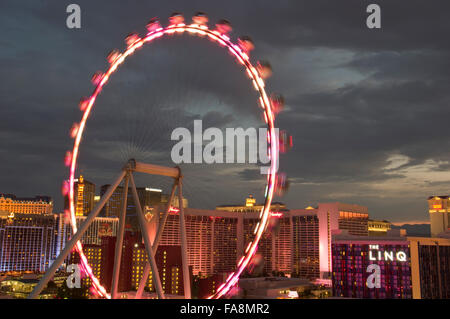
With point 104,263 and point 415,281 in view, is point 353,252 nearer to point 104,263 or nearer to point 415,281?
point 415,281

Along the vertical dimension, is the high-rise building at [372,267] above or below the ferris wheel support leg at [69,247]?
below

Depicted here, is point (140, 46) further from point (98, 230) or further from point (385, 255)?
point (98, 230)

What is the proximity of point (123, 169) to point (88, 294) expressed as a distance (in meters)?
45.0

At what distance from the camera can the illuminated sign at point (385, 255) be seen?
52.7m

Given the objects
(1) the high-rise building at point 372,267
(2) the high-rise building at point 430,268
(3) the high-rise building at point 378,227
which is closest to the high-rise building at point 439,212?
(3) the high-rise building at point 378,227

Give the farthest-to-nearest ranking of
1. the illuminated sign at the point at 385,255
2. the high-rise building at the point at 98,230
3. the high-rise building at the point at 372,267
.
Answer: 1. the high-rise building at the point at 98,230
2. the illuminated sign at the point at 385,255
3. the high-rise building at the point at 372,267

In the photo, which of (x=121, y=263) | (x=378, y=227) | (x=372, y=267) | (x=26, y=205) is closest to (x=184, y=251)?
(x=372, y=267)

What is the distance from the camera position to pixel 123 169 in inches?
690

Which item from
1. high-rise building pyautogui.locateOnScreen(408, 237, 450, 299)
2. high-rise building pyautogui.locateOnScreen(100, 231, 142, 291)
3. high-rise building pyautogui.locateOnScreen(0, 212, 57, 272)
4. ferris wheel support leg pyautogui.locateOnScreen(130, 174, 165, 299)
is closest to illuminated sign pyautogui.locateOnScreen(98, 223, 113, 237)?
high-rise building pyautogui.locateOnScreen(0, 212, 57, 272)

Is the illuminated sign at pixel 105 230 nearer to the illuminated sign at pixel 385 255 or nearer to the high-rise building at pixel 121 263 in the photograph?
the high-rise building at pixel 121 263

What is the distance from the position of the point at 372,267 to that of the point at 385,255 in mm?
2159

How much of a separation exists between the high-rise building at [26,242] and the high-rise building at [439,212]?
319 ft

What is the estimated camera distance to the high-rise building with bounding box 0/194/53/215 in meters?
144
